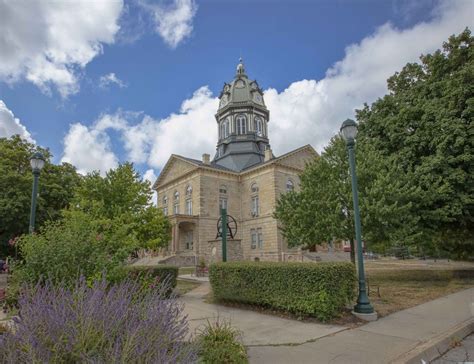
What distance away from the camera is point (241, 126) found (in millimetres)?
48438

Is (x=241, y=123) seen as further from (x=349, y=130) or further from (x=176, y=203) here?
(x=349, y=130)

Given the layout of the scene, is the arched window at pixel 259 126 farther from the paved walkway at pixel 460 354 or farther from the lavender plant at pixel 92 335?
the lavender plant at pixel 92 335

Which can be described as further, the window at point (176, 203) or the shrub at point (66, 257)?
the window at point (176, 203)

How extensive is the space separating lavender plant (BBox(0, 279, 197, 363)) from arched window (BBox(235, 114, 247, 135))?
45.7 meters

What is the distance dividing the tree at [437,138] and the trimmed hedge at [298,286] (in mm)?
8195

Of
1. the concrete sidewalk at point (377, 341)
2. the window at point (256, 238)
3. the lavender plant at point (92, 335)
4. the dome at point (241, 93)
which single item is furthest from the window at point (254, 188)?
the lavender plant at point (92, 335)

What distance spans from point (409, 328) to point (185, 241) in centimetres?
3565

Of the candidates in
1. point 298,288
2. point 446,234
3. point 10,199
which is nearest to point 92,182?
point 10,199

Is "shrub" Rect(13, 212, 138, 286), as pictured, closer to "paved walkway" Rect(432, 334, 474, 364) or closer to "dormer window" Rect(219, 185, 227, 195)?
"paved walkway" Rect(432, 334, 474, 364)

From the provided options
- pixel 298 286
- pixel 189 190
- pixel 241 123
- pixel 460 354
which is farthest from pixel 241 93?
pixel 460 354

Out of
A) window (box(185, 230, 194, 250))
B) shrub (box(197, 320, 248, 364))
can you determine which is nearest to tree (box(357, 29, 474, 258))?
shrub (box(197, 320, 248, 364))

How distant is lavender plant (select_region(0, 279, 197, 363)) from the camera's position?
107 inches

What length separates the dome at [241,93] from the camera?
161ft

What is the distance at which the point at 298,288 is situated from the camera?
8.09 m
